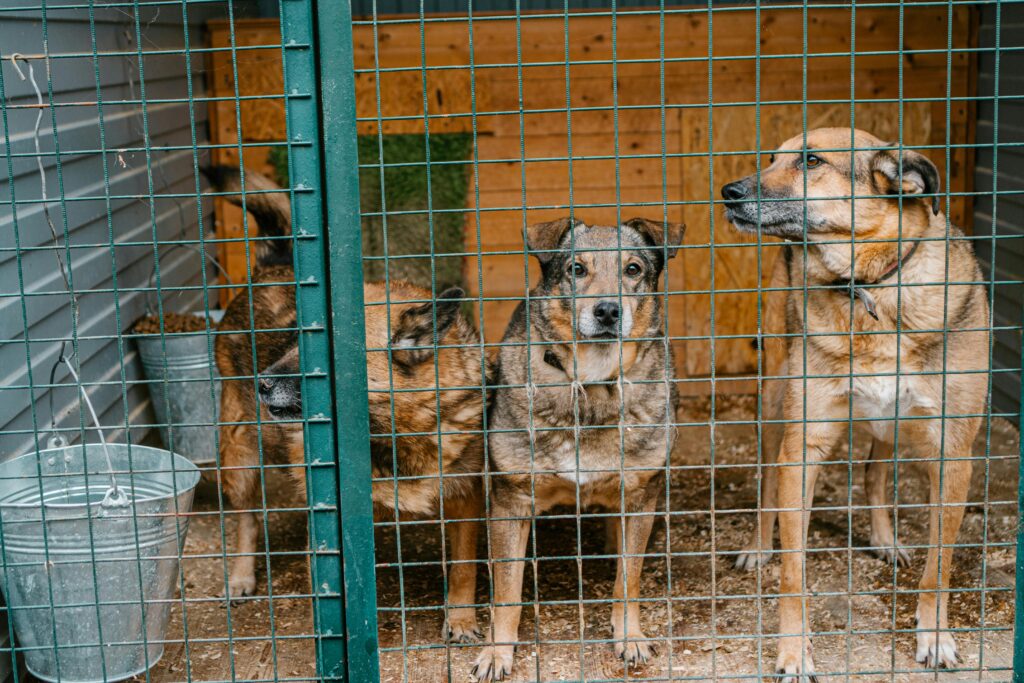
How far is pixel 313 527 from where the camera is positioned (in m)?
3.33

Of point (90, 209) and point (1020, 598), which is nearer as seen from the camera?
point (1020, 598)

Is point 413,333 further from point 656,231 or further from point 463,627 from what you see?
point 463,627

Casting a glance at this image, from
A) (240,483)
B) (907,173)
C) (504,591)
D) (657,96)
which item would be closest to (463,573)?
(504,591)

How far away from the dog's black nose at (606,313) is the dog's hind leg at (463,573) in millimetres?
1054

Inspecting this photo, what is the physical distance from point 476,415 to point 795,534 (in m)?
1.35

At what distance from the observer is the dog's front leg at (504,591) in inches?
162

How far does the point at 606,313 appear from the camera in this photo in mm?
3895

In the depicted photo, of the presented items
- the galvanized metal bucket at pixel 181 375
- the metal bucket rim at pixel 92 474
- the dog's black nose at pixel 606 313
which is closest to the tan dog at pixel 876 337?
the dog's black nose at pixel 606 313

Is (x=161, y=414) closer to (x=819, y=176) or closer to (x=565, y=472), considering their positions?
(x=565, y=472)

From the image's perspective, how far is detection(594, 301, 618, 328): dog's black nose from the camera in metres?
3.89

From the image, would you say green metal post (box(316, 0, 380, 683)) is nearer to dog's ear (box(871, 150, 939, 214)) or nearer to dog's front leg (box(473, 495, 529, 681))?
dog's front leg (box(473, 495, 529, 681))

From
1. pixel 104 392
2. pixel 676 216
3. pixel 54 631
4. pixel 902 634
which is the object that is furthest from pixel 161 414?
pixel 902 634

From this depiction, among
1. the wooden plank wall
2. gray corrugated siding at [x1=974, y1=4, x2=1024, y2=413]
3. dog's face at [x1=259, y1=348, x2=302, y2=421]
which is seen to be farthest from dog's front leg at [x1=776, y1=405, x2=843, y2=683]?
the wooden plank wall

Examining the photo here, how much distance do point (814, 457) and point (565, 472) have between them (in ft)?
3.41
